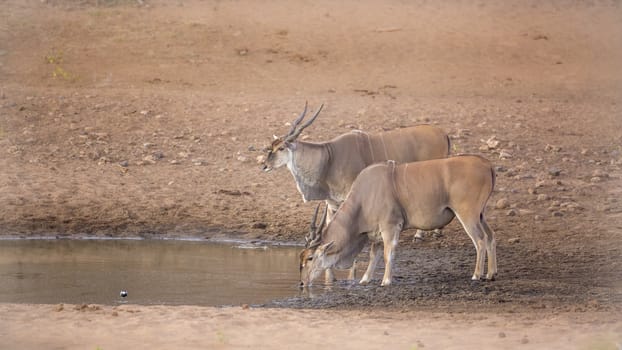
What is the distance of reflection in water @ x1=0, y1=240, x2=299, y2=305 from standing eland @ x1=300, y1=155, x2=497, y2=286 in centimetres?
42

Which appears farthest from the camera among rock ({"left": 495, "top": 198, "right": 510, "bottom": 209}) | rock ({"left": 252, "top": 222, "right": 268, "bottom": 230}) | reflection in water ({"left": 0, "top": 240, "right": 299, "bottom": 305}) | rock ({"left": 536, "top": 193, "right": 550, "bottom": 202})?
rock ({"left": 536, "top": 193, "right": 550, "bottom": 202})

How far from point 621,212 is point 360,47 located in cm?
697

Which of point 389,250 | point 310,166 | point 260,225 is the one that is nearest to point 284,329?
point 389,250

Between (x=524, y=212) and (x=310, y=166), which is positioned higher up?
(x=310, y=166)

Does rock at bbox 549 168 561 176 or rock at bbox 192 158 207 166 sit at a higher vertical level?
rock at bbox 549 168 561 176

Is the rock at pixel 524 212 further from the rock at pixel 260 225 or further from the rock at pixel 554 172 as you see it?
the rock at pixel 260 225

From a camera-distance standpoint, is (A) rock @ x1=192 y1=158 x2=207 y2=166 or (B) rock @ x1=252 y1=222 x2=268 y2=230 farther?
(A) rock @ x1=192 y1=158 x2=207 y2=166

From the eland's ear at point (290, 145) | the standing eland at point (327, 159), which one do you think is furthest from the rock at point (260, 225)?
the eland's ear at point (290, 145)

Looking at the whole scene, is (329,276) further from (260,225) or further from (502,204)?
(502,204)

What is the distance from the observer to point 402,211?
352 inches

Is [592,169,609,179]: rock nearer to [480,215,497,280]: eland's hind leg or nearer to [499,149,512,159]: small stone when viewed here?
[499,149,512,159]: small stone

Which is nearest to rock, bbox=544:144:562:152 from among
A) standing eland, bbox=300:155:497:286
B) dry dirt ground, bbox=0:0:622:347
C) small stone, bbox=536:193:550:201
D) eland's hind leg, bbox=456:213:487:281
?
dry dirt ground, bbox=0:0:622:347

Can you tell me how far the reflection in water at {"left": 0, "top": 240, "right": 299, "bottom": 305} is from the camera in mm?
8484

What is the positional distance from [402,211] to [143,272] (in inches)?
82.6
